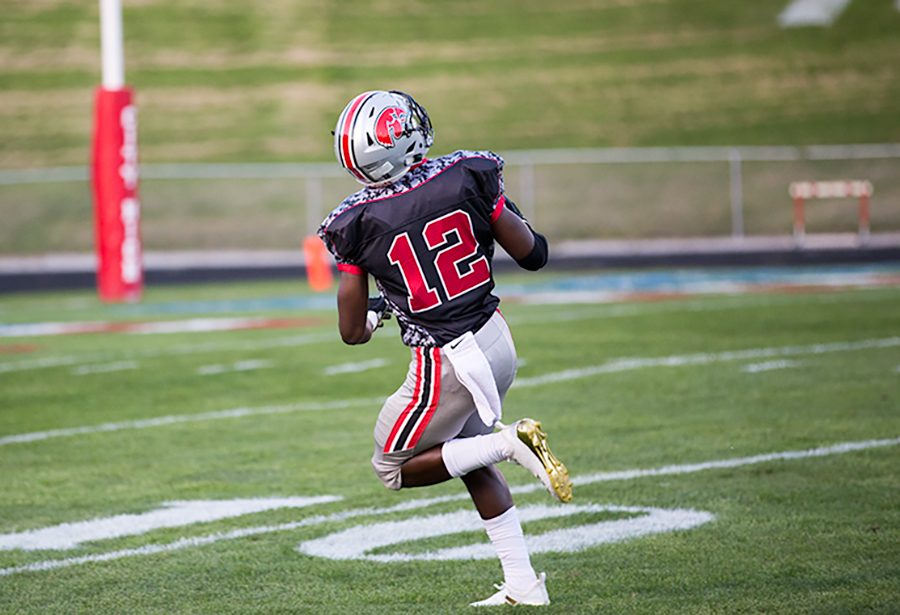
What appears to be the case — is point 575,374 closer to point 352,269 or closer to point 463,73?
point 352,269

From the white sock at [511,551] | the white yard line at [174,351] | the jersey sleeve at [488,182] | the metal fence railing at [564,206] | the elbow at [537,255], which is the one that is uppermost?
the jersey sleeve at [488,182]

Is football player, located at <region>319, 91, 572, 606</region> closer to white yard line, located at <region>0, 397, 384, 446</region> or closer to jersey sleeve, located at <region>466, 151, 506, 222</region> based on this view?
jersey sleeve, located at <region>466, 151, 506, 222</region>

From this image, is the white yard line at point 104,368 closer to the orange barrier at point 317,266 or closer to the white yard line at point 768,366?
the white yard line at point 768,366

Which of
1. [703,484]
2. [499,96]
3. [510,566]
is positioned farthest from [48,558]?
[499,96]

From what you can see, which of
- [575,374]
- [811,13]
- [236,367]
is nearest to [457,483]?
[575,374]

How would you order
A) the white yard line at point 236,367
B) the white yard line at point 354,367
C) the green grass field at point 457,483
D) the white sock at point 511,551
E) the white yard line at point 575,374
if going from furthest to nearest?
1. the white yard line at point 236,367
2. the white yard line at point 354,367
3. the white yard line at point 575,374
4. the green grass field at point 457,483
5. the white sock at point 511,551

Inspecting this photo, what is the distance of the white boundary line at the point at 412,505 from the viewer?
18.2 ft

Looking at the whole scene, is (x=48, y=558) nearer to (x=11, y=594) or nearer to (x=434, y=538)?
(x=11, y=594)

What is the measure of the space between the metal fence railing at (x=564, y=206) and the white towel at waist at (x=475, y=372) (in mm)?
18205

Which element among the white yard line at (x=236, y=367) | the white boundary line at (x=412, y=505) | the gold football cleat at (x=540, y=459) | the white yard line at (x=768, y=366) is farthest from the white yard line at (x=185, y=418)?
the gold football cleat at (x=540, y=459)

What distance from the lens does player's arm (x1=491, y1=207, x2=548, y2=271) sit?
4.84 meters

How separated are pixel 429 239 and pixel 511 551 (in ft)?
3.16

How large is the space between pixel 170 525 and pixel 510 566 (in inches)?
72.8

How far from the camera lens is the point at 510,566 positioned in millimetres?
4766
